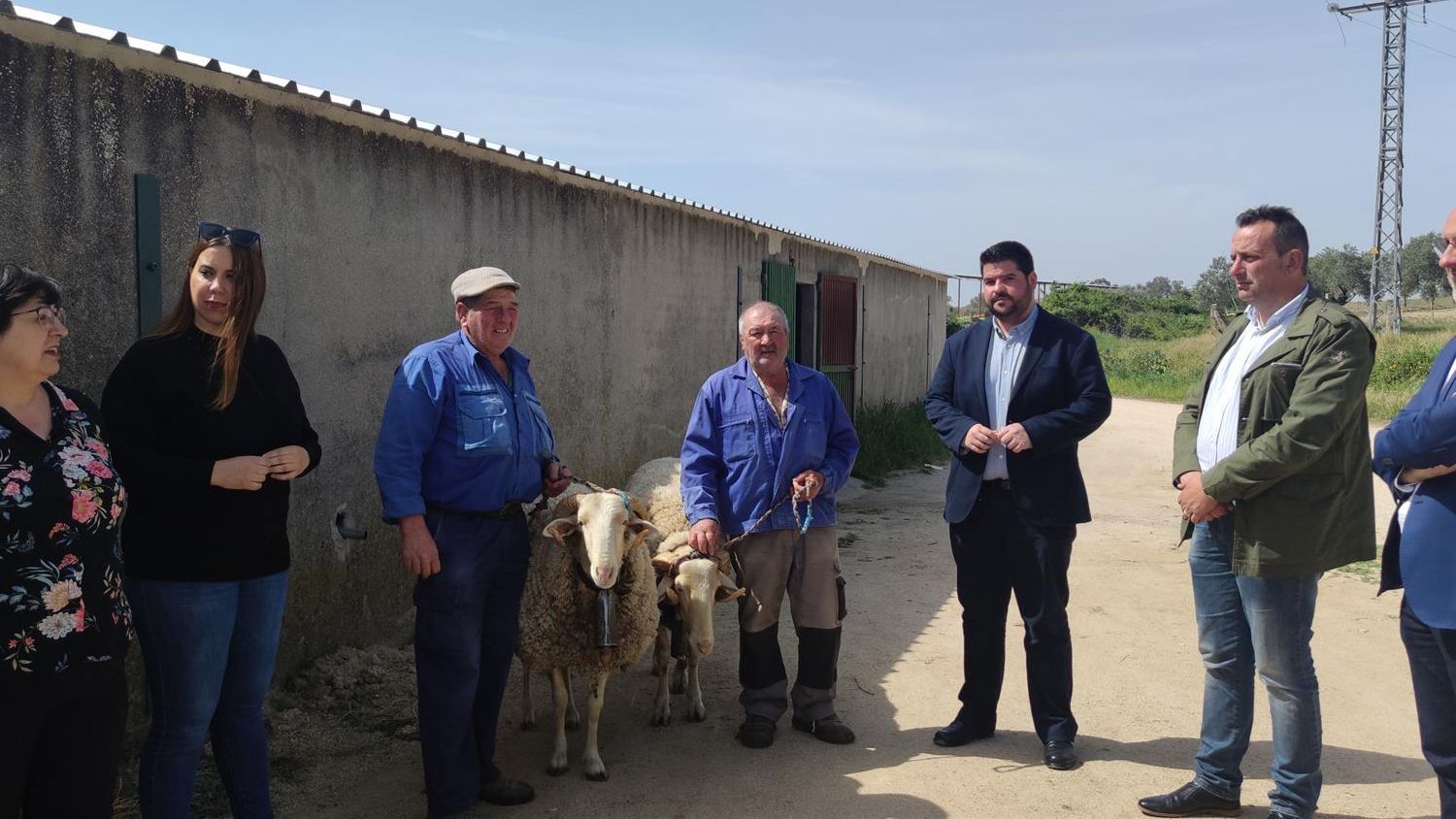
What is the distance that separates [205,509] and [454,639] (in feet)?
3.65

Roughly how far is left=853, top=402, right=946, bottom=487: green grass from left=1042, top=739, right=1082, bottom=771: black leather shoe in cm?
772

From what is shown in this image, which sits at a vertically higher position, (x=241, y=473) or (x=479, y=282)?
(x=479, y=282)

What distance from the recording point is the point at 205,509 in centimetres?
298

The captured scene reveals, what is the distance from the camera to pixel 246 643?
315cm

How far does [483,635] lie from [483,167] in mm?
3246

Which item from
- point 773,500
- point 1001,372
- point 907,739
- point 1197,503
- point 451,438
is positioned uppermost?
point 1001,372

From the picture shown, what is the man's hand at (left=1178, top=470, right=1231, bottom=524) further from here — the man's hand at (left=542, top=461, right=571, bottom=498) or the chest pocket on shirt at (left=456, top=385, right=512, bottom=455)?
the chest pocket on shirt at (left=456, top=385, right=512, bottom=455)

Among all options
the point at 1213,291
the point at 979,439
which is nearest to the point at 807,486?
the point at 979,439

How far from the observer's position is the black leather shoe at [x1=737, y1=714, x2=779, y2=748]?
15.3 ft

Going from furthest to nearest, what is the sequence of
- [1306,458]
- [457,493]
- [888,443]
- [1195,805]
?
1. [888,443]
2. [1195,805]
3. [457,493]
4. [1306,458]

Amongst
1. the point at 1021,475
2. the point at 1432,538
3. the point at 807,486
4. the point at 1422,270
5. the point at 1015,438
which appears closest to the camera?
the point at 1432,538

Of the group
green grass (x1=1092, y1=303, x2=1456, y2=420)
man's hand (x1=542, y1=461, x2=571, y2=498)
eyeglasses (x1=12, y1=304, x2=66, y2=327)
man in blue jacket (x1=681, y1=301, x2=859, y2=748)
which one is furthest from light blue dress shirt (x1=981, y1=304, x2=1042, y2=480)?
green grass (x1=1092, y1=303, x2=1456, y2=420)

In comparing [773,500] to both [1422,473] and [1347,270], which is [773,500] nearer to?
[1422,473]

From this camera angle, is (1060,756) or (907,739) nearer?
(1060,756)
